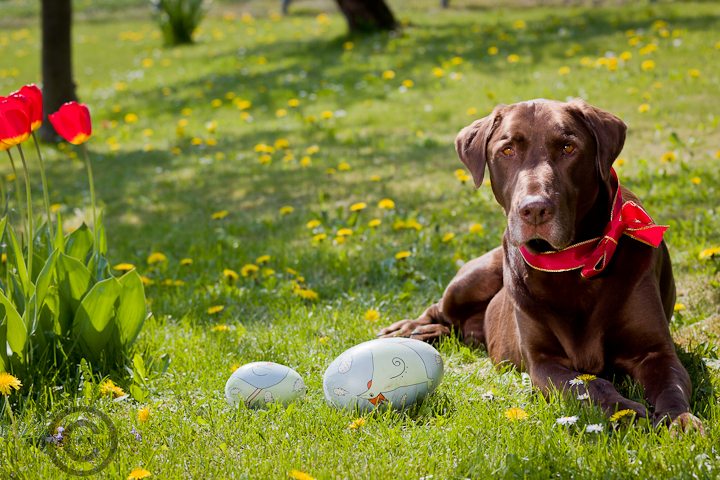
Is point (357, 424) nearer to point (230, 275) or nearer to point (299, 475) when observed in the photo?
point (299, 475)

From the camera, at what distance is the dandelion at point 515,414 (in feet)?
8.91

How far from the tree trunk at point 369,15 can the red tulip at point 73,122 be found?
12.6 m

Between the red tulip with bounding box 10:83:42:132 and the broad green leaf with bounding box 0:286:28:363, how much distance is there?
0.78m

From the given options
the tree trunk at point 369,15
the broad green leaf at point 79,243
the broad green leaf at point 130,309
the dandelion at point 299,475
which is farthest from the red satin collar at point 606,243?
the tree trunk at point 369,15

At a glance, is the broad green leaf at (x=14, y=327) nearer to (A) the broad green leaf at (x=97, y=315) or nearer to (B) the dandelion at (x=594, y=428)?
(A) the broad green leaf at (x=97, y=315)

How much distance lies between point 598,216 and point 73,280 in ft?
8.36

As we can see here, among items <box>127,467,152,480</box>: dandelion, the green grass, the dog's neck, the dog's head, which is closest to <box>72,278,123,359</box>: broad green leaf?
the green grass

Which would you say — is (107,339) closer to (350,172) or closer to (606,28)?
(350,172)

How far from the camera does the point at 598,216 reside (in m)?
3.03

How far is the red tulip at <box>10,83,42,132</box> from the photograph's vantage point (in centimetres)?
286

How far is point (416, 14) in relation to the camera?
1780 centimetres

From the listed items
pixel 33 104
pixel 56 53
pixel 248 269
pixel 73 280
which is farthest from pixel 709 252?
pixel 56 53

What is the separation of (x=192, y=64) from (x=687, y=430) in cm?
1432

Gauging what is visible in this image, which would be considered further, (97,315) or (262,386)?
(97,315)
